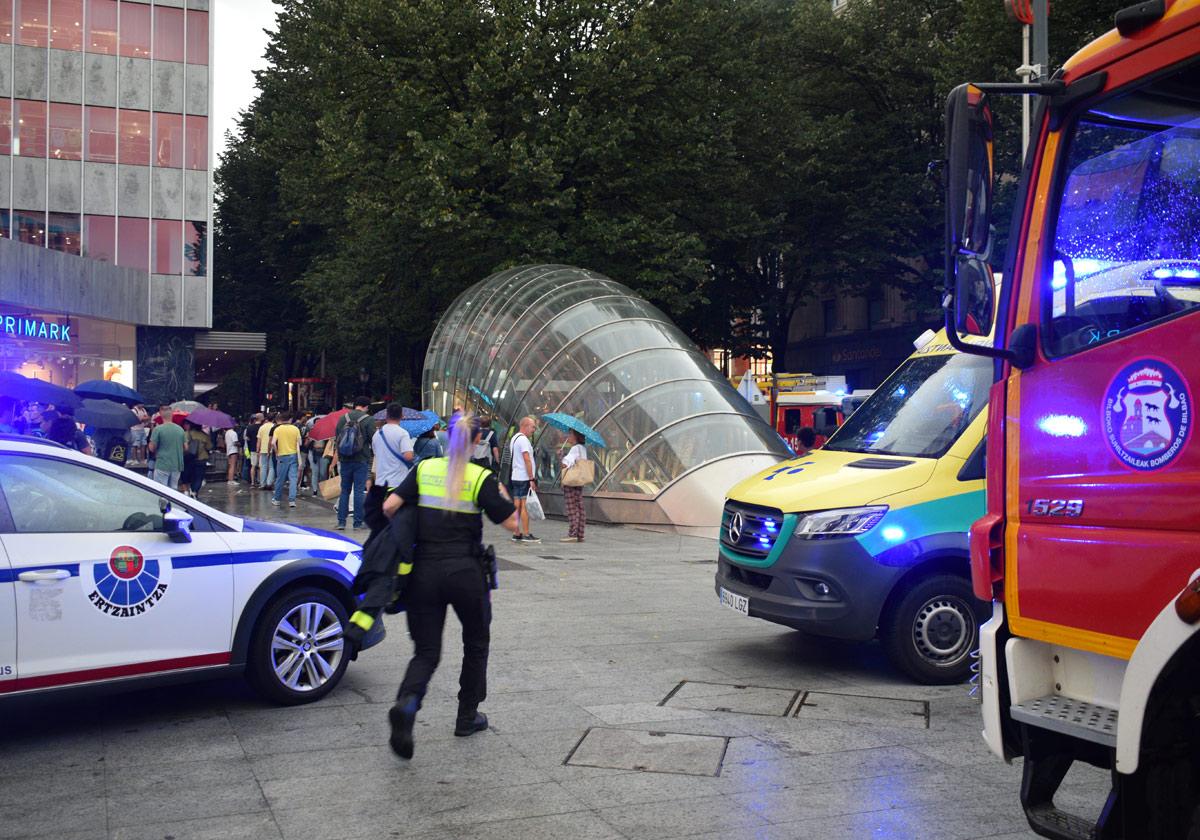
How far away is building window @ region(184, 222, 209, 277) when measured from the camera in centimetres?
3972

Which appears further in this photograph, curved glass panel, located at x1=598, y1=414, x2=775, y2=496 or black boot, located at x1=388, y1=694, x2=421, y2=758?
curved glass panel, located at x1=598, y1=414, x2=775, y2=496

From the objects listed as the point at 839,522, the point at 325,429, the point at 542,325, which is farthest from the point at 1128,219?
the point at 542,325

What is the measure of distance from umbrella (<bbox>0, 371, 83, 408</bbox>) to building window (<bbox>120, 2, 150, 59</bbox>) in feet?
67.9

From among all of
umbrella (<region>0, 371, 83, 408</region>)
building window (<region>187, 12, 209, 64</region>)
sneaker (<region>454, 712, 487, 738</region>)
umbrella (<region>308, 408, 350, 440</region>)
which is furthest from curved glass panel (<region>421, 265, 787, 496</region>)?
building window (<region>187, 12, 209, 64</region>)

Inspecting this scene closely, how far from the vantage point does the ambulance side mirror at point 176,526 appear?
639cm

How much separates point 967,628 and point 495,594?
4.93 m

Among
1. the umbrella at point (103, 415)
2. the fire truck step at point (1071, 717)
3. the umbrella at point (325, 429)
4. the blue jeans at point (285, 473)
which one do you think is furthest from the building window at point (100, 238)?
the fire truck step at point (1071, 717)

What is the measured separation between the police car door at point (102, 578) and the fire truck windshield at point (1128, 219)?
457cm

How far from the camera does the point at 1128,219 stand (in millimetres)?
4035

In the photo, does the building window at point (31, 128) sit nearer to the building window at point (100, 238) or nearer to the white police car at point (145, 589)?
the building window at point (100, 238)

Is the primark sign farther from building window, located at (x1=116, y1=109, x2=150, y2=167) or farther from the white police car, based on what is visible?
the white police car

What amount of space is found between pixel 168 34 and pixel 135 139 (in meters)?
3.78

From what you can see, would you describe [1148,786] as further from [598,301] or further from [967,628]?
[598,301]

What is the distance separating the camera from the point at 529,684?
7590 millimetres
